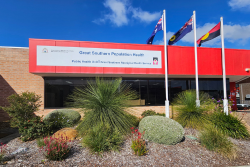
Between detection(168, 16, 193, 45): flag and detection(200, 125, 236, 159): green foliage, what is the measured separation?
6200 millimetres

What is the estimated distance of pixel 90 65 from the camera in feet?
28.9

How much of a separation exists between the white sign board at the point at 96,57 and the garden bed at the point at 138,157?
196 inches

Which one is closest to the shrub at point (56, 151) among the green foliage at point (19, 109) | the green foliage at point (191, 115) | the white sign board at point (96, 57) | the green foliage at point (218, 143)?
the green foliage at point (19, 109)

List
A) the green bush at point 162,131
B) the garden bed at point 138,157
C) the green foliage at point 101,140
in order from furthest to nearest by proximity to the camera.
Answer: the green bush at point 162,131, the green foliage at point 101,140, the garden bed at point 138,157

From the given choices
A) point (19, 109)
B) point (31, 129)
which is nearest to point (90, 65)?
point (19, 109)

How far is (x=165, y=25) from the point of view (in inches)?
340

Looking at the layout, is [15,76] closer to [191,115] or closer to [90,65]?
[90,65]

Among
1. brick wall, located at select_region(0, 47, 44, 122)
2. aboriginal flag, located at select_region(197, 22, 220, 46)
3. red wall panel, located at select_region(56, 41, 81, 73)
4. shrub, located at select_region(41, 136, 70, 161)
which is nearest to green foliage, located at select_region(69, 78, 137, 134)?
shrub, located at select_region(41, 136, 70, 161)

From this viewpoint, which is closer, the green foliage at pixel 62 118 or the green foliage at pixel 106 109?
the green foliage at pixel 106 109

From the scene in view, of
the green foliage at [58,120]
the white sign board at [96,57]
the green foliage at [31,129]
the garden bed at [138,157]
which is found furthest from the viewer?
the white sign board at [96,57]

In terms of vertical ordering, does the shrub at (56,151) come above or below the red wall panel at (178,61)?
below

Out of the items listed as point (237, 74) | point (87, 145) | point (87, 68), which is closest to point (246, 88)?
point (237, 74)

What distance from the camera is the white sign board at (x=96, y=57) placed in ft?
27.7

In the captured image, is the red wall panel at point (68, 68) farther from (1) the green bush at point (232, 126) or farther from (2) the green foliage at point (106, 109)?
(1) the green bush at point (232, 126)
